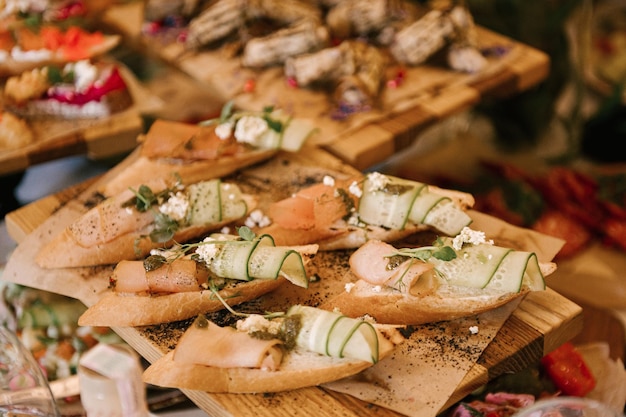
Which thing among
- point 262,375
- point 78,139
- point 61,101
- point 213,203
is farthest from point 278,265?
point 61,101

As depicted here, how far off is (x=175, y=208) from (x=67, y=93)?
116 cm

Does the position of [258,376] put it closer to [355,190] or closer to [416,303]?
[416,303]

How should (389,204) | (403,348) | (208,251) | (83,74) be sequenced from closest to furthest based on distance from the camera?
(403,348) → (208,251) → (389,204) → (83,74)

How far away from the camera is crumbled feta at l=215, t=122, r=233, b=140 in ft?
8.34

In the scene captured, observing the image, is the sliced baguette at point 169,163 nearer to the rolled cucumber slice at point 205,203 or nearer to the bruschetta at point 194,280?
the rolled cucumber slice at point 205,203

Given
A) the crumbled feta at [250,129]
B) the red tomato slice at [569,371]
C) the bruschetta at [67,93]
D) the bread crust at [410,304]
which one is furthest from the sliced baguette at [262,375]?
the bruschetta at [67,93]

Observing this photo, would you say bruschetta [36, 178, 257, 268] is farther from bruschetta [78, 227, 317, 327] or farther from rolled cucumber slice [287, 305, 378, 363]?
rolled cucumber slice [287, 305, 378, 363]

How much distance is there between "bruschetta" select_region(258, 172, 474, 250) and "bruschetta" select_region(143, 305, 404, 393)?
459mm

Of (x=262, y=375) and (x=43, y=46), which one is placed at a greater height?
A: (x=43, y=46)

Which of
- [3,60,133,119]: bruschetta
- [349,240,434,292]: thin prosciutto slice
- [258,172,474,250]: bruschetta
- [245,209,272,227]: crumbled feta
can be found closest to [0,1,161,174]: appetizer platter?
[3,60,133,119]: bruschetta

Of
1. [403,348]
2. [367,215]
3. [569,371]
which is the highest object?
[367,215]

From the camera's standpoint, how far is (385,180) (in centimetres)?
220

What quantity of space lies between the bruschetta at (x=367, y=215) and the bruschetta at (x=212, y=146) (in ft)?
1.28

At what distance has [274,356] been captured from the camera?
1719 millimetres
